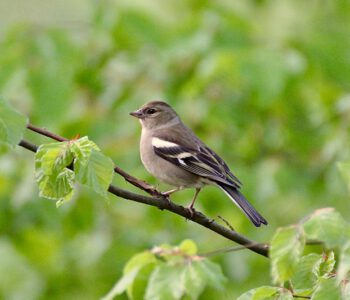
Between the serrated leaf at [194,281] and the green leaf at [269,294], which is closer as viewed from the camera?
the green leaf at [269,294]

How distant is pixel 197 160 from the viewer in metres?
5.36

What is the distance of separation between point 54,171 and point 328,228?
3.25 feet

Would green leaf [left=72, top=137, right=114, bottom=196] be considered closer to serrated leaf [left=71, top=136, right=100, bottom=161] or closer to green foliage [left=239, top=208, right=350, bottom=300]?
serrated leaf [left=71, top=136, right=100, bottom=161]

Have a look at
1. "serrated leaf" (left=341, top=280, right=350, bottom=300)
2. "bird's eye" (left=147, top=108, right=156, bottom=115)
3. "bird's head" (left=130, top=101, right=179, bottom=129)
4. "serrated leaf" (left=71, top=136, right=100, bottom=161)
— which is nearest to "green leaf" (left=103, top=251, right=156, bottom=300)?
"serrated leaf" (left=71, top=136, right=100, bottom=161)

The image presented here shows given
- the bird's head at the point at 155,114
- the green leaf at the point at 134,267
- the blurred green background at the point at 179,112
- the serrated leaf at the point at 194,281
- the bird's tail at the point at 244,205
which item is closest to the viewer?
the serrated leaf at the point at 194,281

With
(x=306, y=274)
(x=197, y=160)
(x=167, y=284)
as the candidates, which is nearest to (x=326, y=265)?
(x=306, y=274)

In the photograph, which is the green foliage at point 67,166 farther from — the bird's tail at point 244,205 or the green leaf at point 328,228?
the bird's tail at point 244,205

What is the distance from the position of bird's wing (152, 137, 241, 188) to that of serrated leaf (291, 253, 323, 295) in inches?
77.2

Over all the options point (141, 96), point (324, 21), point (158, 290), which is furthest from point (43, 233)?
point (158, 290)

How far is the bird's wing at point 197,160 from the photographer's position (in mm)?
5133

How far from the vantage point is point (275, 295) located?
2869 mm

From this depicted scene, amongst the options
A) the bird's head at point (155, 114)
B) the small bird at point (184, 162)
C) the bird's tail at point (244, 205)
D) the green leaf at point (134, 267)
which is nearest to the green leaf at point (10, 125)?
the green leaf at point (134, 267)

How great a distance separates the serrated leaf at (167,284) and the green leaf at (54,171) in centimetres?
47

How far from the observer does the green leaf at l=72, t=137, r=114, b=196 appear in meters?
2.83
